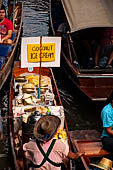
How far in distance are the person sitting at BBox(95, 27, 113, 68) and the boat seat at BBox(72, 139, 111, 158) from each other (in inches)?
121

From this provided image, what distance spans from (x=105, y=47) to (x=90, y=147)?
147 inches

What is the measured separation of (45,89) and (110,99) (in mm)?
1725

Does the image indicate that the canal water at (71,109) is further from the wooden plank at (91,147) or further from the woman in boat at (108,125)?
the woman in boat at (108,125)

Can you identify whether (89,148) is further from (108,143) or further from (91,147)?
(108,143)

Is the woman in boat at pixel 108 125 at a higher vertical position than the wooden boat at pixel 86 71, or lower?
lower

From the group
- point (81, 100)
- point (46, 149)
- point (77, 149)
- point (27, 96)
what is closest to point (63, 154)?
point (46, 149)

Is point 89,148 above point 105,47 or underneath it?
underneath

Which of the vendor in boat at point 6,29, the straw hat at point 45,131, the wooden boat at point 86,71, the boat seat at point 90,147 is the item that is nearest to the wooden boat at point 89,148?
the boat seat at point 90,147

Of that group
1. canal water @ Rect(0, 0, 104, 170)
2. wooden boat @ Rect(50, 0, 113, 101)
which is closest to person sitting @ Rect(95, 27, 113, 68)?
wooden boat @ Rect(50, 0, 113, 101)

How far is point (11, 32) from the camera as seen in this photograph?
337 inches

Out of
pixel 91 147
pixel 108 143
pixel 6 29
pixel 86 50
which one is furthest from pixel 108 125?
pixel 6 29

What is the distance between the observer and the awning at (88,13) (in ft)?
20.2

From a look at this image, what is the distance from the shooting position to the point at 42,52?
5465 millimetres

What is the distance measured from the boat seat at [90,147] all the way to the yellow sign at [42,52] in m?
1.87
